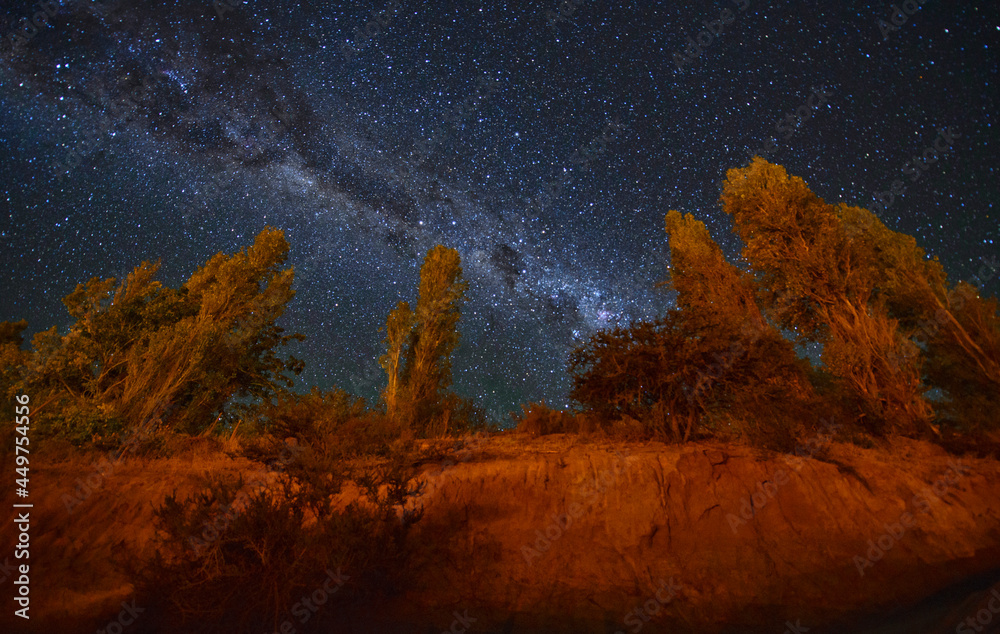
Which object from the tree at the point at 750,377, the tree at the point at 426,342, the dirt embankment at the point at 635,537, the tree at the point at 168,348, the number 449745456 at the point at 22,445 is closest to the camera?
the dirt embankment at the point at 635,537

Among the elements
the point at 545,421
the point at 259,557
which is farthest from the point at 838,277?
the point at 259,557

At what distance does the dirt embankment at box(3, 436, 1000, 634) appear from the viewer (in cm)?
621

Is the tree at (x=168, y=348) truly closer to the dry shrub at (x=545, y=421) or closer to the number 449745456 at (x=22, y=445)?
the number 449745456 at (x=22, y=445)

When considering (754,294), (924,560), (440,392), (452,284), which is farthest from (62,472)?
(754,294)

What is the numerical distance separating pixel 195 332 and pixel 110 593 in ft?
32.4

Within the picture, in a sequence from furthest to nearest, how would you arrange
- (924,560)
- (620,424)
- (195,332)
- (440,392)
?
1. (440,392)
2. (195,332)
3. (620,424)
4. (924,560)

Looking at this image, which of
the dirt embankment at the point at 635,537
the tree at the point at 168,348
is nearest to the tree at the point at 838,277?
the dirt embankment at the point at 635,537

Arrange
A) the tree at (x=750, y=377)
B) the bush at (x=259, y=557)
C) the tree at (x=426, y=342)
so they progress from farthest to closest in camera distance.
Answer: the tree at (x=426, y=342)
the tree at (x=750, y=377)
the bush at (x=259, y=557)

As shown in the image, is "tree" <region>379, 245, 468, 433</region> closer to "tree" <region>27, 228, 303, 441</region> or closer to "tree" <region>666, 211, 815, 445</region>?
"tree" <region>27, 228, 303, 441</region>

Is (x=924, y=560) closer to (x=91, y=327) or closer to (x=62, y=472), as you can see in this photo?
(x=62, y=472)

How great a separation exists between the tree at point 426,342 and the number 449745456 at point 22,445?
9555 millimetres

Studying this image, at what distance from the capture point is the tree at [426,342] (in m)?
17.4

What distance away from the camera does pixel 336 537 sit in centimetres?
599

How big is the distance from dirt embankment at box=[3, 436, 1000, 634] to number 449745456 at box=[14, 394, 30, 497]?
0.22 m
